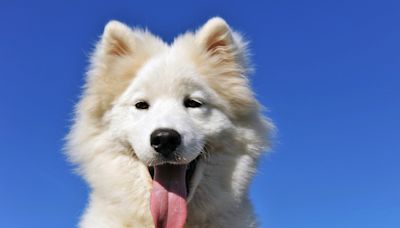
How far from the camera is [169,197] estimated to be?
6.86 metres

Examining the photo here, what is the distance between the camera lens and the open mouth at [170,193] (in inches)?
267

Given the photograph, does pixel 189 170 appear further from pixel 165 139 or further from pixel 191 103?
pixel 191 103

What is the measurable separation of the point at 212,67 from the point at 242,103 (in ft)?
1.96

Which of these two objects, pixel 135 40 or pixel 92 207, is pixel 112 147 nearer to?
pixel 92 207

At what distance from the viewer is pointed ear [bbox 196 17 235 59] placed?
8.12 metres

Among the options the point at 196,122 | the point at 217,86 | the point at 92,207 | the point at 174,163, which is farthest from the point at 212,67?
the point at 92,207

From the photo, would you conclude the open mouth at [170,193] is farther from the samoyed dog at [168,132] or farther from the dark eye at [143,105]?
the dark eye at [143,105]

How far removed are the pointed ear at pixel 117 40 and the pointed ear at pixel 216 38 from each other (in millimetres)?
873

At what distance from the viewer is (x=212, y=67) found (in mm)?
7930

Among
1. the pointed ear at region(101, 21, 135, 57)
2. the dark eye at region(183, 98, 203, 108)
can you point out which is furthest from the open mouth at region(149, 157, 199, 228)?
the pointed ear at region(101, 21, 135, 57)

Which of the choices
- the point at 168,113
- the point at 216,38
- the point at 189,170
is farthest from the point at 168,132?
the point at 216,38

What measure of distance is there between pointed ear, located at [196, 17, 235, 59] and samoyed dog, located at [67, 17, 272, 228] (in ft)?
0.04

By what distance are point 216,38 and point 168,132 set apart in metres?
1.96

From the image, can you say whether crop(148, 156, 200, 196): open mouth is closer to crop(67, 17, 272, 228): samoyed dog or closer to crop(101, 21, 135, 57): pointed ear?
crop(67, 17, 272, 228): samoyed dog
